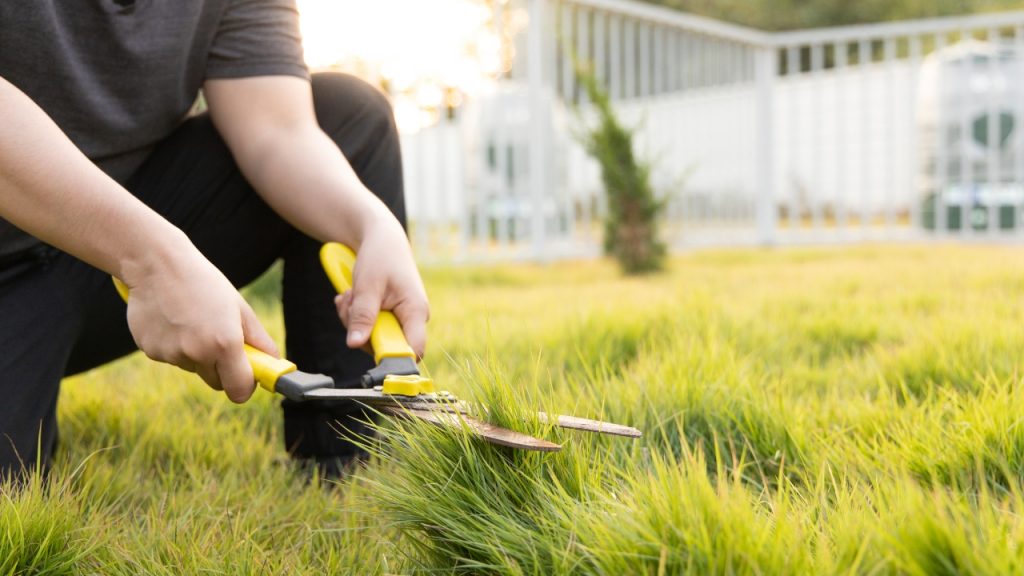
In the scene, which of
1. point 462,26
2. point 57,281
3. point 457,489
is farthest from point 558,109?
point 457,489

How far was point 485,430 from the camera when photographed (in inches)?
35.2

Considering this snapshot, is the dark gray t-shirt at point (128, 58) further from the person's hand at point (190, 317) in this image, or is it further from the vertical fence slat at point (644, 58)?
the vertical fence slat at point (644, 58)

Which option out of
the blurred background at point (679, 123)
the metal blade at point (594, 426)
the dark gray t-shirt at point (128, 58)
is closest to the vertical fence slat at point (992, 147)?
the blurred background at point (679, 123)

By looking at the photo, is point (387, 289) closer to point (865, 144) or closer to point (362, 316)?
point (362, 316)

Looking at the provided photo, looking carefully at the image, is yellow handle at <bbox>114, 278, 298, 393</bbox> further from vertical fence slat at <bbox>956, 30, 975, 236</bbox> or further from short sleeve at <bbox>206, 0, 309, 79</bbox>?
vertical fence slat at <bbox>956, 30, 975, 236</bbox>

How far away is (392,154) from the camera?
1555mm

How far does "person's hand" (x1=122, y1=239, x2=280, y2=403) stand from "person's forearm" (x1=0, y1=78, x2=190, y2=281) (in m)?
0.02

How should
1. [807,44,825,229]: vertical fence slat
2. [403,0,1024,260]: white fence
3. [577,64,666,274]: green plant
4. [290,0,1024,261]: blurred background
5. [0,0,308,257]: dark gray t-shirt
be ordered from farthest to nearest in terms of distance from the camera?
[807,44,825,229]: vertical fence slat, [403,0,1024,260]: white fence, [290,0,1024,261]: blurred background, [577,64,666,274]: green plant, [0,0,308,257]: dark gray t-shirt

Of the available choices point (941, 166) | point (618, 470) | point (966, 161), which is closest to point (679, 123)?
point (941, 166)

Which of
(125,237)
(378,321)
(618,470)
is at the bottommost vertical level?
(618,470)

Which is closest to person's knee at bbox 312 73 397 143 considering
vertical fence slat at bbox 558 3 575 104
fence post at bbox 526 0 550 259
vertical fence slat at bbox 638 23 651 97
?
fence post at bbox 526 0 550 259

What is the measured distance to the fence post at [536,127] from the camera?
5008 mm

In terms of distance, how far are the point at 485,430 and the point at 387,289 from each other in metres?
0.37

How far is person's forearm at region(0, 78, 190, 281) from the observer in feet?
3.25
